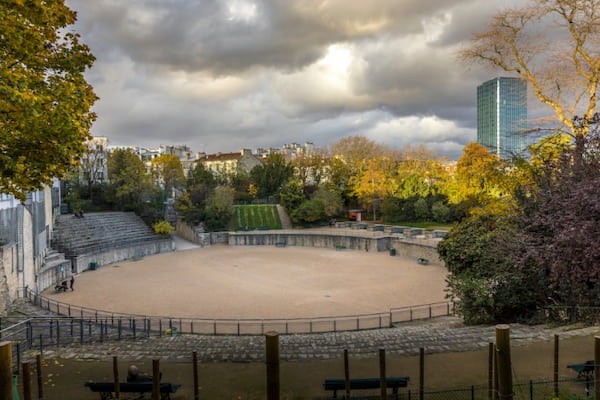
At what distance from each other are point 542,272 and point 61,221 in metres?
42.5

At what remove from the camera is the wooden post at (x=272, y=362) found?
6.24 meters

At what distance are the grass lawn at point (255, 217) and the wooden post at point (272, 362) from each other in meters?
44.2

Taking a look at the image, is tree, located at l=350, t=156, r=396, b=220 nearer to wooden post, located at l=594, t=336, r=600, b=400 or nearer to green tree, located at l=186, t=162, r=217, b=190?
green tree, located at l=186, t=162, r=217, b=190

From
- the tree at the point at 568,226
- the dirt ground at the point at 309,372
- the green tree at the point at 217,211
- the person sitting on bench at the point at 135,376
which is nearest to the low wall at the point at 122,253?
the green tree at the point at 217,211

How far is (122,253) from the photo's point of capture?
35.2 m

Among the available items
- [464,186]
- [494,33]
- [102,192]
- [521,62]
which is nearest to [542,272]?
[521,62]

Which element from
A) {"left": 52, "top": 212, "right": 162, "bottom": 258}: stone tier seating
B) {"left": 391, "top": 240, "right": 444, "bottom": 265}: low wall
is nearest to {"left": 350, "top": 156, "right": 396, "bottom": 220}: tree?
{"left": 391, "top": 240, "right": 444, "bottom": 265}: low wall

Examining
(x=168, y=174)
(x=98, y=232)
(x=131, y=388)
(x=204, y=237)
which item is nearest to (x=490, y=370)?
(x=131, y=388)

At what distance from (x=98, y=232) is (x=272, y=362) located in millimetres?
38357

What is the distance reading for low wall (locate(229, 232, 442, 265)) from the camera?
1316 inches

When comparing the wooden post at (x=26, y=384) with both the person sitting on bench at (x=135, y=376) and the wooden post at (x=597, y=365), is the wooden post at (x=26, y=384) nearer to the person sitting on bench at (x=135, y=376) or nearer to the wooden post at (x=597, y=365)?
the person sitting on bench at (x=135, y=376)

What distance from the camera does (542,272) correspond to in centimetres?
1269

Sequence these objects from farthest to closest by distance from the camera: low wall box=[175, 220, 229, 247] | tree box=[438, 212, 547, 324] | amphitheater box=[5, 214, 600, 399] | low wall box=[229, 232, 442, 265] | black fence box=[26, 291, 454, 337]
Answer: low wall box=[175, 220, 229, 247] → low wall box=[229, 232, 442, 265] → black fence box=[26, 291, 454, 337] → tree box=[438, 212, 547, 324] → amphitheater box=[5, 214, 600, 399]

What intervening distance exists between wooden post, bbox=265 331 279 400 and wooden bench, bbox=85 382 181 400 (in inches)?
117
